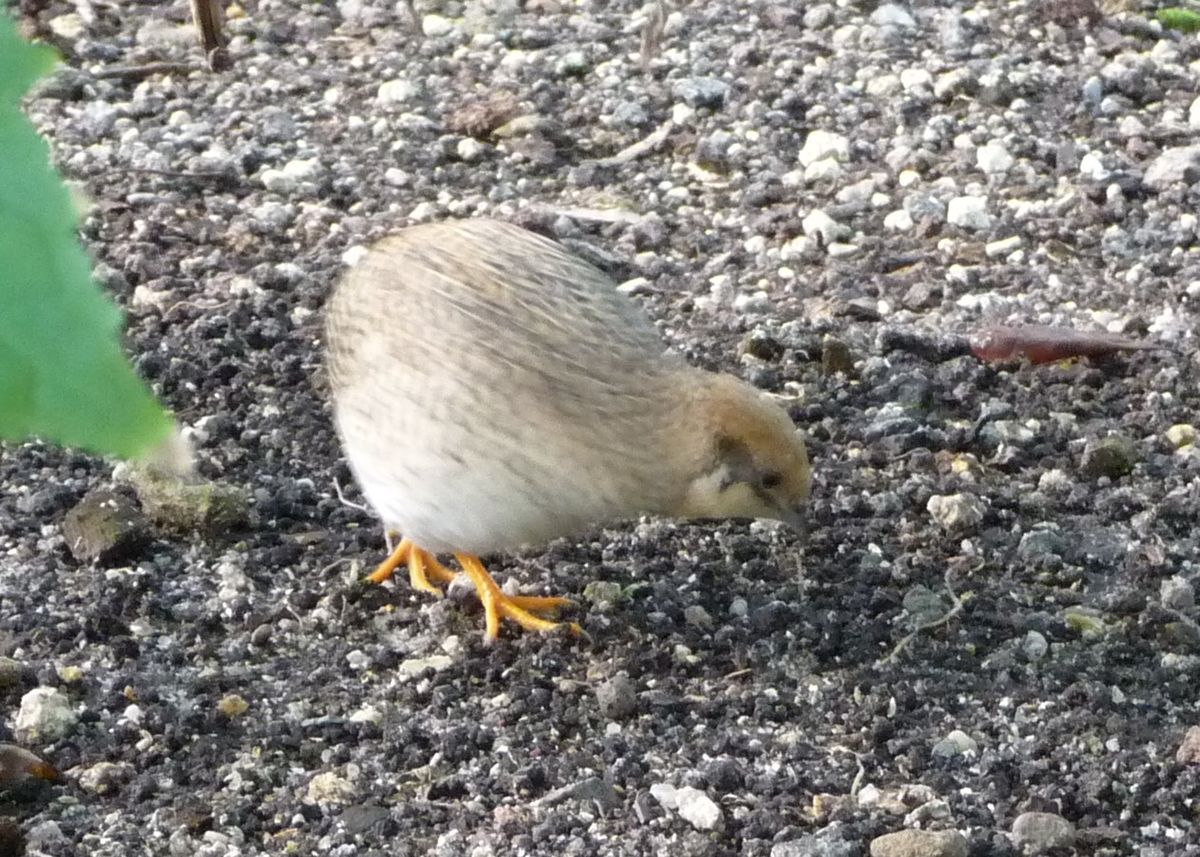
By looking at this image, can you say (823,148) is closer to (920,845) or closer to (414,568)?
(414,568)

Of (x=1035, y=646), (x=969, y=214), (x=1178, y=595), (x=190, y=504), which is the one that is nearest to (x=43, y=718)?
(x=190, y=504)

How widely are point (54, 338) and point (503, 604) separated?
3089 millimetres

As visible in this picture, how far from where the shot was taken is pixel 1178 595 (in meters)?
3.90

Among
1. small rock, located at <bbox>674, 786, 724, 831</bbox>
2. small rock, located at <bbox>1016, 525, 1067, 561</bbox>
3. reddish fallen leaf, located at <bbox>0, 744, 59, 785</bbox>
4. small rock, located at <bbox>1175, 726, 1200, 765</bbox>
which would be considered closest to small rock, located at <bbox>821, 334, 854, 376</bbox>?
small rock, located at <bbox>1016, 525, 1067, 561</bbox>

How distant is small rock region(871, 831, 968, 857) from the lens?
3.11 meters

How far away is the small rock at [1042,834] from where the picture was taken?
3188mm

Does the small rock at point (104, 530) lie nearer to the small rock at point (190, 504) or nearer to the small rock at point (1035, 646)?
the small rock at point (190, 504)

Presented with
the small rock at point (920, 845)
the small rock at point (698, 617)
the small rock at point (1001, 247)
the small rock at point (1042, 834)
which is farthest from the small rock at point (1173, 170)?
the small rock at point (920, 845)

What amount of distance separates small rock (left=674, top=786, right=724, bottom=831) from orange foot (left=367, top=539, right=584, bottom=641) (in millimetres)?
642

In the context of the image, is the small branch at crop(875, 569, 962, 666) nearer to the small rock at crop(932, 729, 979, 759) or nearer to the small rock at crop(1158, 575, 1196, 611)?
the small rock at crop(932, 729, 979, 759)

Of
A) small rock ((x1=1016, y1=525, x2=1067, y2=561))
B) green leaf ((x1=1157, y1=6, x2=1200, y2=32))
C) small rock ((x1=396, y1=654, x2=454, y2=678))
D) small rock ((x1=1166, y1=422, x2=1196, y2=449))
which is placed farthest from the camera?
green leaf ((x1=1157, y1=6, x2=1200, y2=32))

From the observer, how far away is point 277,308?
5.05 metres

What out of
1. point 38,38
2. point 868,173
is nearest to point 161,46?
point 38,38

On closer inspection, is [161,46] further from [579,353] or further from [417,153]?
[579,353]
